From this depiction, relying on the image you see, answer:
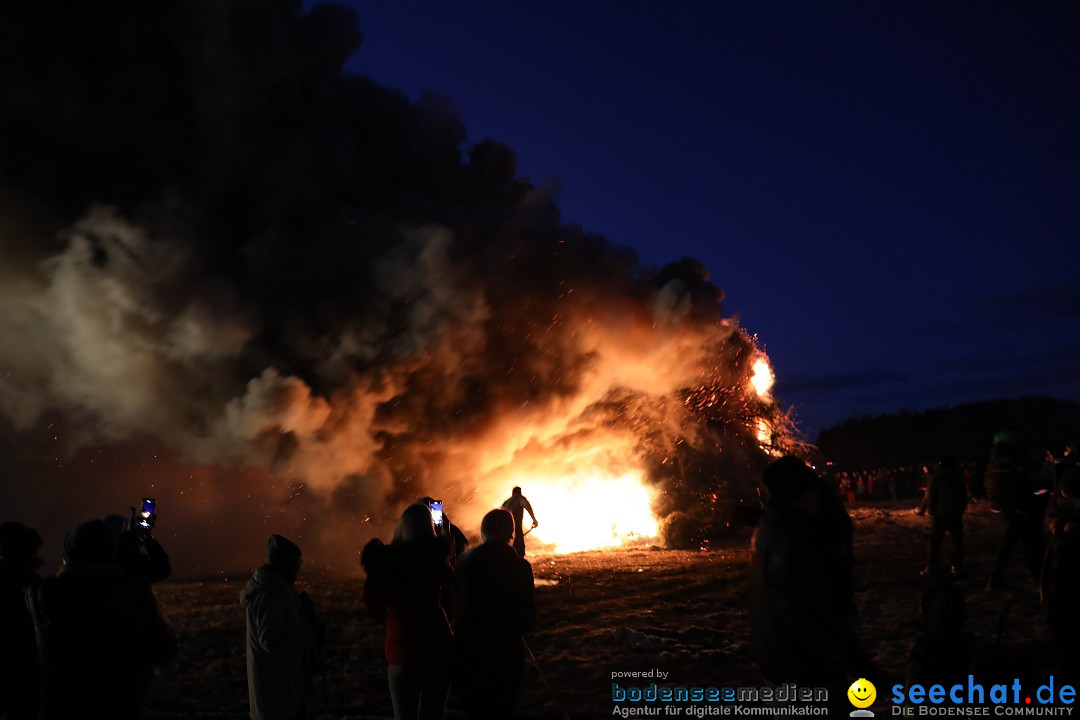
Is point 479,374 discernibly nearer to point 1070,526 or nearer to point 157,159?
point 157,159

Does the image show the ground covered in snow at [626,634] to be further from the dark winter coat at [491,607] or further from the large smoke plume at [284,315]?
the large smoke plume at [284,315]

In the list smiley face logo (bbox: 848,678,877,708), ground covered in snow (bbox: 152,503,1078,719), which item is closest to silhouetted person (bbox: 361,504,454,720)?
ground covered in snow (bbox: 152,503,1078,719)

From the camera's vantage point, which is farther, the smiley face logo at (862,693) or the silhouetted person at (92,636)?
the smiley face logo at (862,693)

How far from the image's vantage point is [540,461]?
66.4 feet

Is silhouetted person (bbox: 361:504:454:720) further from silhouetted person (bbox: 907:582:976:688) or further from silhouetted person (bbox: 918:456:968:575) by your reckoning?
silhouetted person (bbox: 918:456:968:575)

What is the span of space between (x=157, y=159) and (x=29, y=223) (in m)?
3.04

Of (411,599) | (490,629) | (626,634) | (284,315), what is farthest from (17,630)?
(284,315)

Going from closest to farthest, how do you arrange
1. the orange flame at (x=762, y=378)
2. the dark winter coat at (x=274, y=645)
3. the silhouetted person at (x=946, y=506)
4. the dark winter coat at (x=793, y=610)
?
1. the dark winter coat at (x=793, y=610)
2. the dark winter coat at (x=274, y=645)
3. the silhouetted person at (x=946, y=506)
4. the orange flame at (x=762, y=378)

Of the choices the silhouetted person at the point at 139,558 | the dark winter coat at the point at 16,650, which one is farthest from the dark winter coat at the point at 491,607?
the silhouetted person at the point at 139,558

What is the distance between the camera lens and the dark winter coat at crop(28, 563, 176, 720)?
356 centimetres

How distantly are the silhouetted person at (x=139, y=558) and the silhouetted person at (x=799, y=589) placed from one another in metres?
4.41

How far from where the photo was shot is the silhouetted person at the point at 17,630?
4.27 metres

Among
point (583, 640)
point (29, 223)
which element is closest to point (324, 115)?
point (29, 223)

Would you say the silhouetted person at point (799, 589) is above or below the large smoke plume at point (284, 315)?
below
